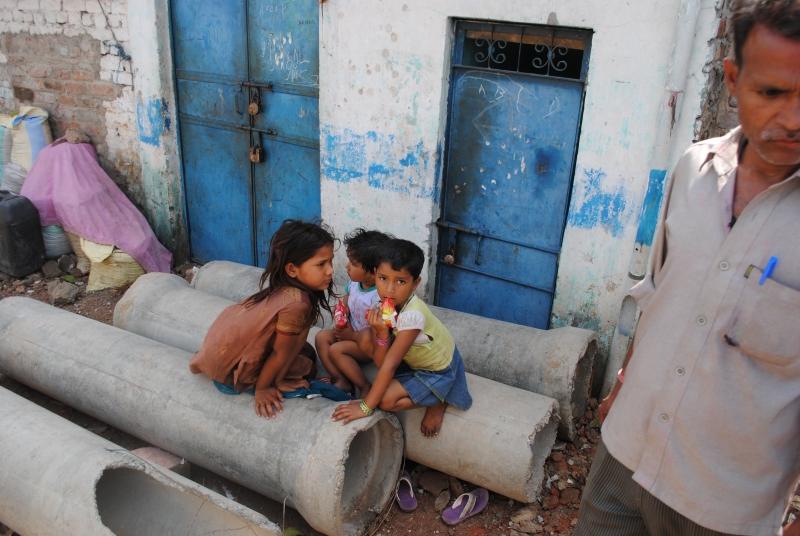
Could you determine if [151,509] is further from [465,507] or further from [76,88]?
[76,88]

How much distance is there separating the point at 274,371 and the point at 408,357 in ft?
2.25

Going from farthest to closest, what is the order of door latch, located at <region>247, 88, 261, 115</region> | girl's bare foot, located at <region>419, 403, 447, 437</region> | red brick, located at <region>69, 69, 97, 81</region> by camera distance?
1. red brick, located at <region>69, 69, 97, 81</region>
2. door latch, located at <region>247, 88, 261, 115</region>
3. girl's bare foot, located at <region>419, 403, 447, 437</region>

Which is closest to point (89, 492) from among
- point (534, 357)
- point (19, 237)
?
point (534, 357)

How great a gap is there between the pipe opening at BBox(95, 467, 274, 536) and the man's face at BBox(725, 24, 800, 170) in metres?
2.45

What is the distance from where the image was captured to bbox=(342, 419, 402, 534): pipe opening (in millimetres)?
3389

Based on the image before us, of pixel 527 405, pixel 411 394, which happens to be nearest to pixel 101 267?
pixel 411 394

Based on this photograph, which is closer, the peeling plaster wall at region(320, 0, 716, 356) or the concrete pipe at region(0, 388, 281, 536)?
the concrete pipe at region(0, 388, 281, 536)

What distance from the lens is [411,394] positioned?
3.26m

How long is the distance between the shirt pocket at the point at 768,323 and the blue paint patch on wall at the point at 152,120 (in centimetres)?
568

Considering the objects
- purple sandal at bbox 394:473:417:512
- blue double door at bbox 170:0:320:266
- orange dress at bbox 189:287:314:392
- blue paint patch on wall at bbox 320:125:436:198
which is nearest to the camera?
orange dress at bbox 189:287:314:392

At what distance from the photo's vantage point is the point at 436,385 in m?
3.28

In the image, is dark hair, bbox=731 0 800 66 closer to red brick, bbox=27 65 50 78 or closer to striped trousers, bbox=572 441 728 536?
striped trousers, bbox=572 441 728 536

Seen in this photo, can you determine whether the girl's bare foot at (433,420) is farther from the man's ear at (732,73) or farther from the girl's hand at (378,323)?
the man's ear at (732,73)

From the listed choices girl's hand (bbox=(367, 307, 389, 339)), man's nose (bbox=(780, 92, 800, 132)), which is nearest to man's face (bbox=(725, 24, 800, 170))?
man's nose (bbox=(780, 92, 800, 132))
